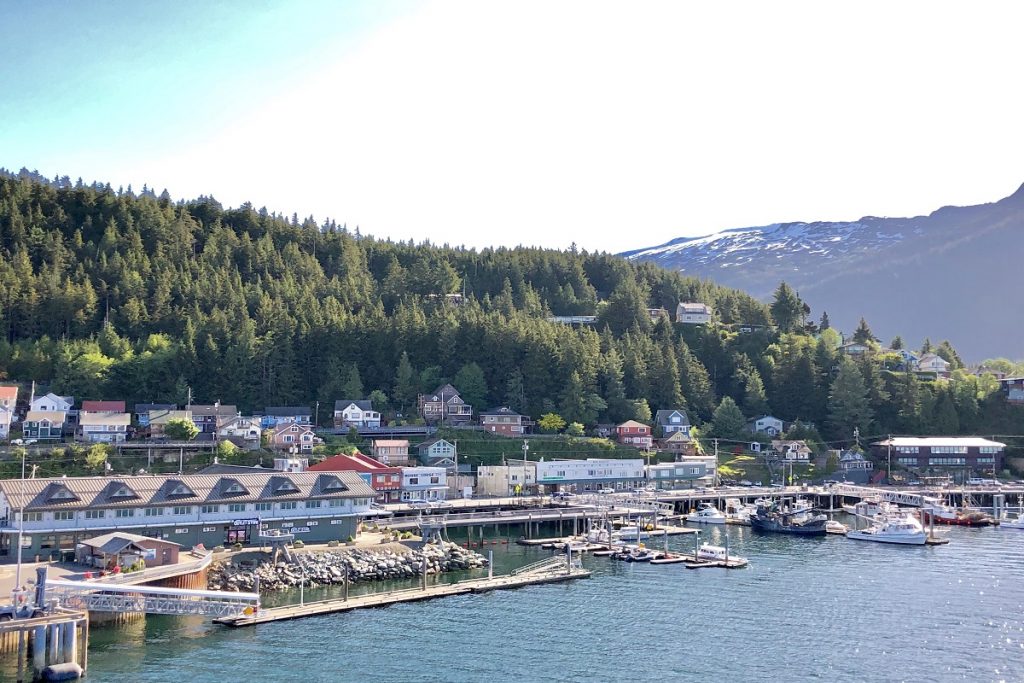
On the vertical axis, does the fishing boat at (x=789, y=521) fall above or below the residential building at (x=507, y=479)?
below

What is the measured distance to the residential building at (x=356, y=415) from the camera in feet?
302

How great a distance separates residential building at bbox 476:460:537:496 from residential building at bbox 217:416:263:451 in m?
19.3

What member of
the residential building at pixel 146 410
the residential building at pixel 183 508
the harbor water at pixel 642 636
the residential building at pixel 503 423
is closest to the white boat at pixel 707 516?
the harbor water at pixel 642 636

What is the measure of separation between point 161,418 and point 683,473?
1851 inches

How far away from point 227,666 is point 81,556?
15.9 meters

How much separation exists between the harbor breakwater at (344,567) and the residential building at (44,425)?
37423mm

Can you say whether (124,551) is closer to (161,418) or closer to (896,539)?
(161,418)

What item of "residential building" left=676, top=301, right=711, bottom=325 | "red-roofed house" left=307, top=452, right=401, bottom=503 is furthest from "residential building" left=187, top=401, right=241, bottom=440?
"residential building" left=676, top=301, right=711, bottom=325

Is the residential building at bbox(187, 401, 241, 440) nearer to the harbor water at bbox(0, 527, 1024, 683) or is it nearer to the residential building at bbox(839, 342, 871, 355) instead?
the harbor water at bbox(0, 527, 1024, 683)

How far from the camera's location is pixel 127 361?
92.2 metres

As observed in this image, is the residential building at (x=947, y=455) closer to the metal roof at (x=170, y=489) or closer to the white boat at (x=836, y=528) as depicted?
the white boat at (x=836, y=528)

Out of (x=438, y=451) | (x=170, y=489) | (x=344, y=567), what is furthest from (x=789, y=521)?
(x=170, y=489)

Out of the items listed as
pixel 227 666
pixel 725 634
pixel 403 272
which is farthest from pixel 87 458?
pixel 403 272

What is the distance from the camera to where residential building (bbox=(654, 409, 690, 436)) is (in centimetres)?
9988
